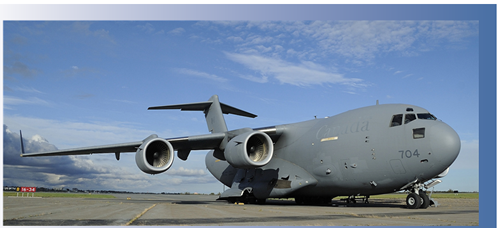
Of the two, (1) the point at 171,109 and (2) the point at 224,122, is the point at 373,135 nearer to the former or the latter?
(2) the point at 224,122

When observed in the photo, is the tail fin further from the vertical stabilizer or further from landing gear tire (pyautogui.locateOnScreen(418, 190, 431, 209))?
landing gear tire (pyautogui.locateOnScreen(418, 190, 431, 209))

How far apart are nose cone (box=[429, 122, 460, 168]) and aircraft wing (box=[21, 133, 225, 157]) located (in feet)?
27.5

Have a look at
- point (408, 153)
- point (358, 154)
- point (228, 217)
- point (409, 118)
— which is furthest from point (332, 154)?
point (228, 217)

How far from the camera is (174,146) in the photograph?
1688 centimetres

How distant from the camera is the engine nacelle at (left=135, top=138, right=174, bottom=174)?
47.3 ft

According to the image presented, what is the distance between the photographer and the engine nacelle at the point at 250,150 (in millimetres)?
14438

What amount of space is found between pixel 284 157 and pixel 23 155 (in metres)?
12.4

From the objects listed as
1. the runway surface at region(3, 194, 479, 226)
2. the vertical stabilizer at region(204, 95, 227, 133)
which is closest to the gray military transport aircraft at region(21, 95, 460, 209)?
the runway surface at region(3, 194, 479, 226)

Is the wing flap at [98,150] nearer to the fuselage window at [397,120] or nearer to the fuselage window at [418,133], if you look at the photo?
the fuselage window at [397,120]

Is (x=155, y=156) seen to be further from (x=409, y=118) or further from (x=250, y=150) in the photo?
(x=409, y=118)

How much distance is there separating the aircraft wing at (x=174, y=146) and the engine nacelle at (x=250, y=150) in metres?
1.77

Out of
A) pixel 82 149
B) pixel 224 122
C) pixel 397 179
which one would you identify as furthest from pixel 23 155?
pixel 397 179

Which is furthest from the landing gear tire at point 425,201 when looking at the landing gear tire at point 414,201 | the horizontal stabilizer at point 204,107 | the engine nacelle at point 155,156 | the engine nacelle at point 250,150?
the horizontal stabilizer at point 204,107

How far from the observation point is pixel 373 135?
13242 millimetres
